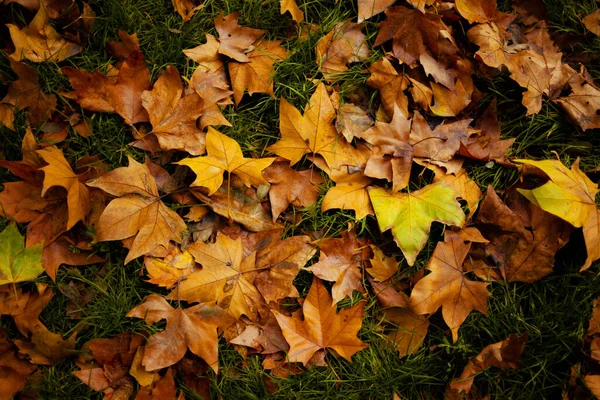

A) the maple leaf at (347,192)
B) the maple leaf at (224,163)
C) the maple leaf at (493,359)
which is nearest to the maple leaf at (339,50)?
the maple leaf at (347,192)

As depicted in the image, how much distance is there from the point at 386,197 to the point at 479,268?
1.49 ft

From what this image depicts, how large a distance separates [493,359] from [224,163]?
1219mm

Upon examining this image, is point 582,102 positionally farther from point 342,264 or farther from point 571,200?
point 342,264

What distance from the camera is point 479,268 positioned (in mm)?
1914

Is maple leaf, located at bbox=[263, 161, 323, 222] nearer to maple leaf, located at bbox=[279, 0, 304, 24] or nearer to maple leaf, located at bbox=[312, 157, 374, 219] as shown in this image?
maple leaf, located at bbox=[312, 157, 374, 219]

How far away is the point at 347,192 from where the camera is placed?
1.90 metres

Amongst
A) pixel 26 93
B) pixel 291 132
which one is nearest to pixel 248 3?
pixel 291 132

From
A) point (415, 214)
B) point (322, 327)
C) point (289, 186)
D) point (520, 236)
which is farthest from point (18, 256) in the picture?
point (520, 236)

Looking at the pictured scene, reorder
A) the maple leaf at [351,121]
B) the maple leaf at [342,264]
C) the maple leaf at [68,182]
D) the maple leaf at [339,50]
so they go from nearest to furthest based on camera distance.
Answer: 1. the maple leaf at [68,182]
2. the maple leaf at [342,264]
3. the maple leaf at [351,121]
4. the maple leaf at [339,50]

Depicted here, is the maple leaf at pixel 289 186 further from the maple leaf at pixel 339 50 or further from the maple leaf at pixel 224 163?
the maple leaf at pixel 339 50

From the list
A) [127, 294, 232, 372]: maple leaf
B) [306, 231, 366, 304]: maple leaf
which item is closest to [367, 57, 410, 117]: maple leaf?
[306, 231, 366, 304]: maple leaf

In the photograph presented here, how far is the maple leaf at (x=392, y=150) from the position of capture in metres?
1.90

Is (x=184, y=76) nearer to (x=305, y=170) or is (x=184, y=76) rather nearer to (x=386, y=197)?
(x=305, y=170)

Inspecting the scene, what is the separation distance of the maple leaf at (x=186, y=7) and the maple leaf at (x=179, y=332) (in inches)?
45.2
